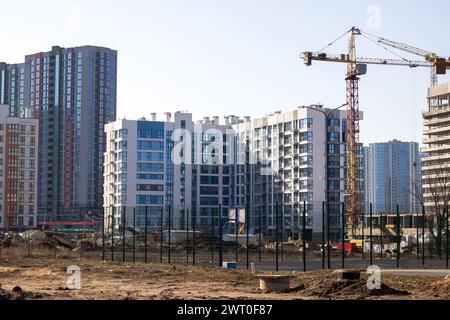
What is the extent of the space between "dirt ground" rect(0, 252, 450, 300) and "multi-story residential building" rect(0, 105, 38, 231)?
117316 millimetres

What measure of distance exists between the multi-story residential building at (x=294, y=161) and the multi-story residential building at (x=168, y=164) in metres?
8.14

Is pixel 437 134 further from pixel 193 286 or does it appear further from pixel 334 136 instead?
pixel 193 286

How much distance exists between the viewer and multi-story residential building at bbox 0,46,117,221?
186 metres

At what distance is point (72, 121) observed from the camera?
189750 millimetres

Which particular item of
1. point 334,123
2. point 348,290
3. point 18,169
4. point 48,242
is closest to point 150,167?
point 18,169

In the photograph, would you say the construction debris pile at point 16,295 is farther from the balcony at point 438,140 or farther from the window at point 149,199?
the balcony at point 438,140

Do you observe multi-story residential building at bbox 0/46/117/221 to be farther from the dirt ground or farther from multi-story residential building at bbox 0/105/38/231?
the dirt ground

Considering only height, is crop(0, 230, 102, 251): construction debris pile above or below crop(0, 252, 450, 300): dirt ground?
below

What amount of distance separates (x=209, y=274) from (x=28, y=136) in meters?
125

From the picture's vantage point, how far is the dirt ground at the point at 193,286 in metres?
20.9

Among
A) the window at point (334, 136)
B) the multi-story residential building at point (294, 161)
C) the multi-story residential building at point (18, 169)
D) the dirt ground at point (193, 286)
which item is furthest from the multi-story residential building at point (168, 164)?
the dirt ground at point (193, 286)

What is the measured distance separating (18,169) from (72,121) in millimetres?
41941

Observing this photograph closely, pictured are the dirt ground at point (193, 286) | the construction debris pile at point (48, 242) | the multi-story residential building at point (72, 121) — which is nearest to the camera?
the dirt ground at point (193, 286)

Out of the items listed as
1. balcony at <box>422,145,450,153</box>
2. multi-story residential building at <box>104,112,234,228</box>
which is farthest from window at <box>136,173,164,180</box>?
balcony at <box>422,145,450,153</box>
